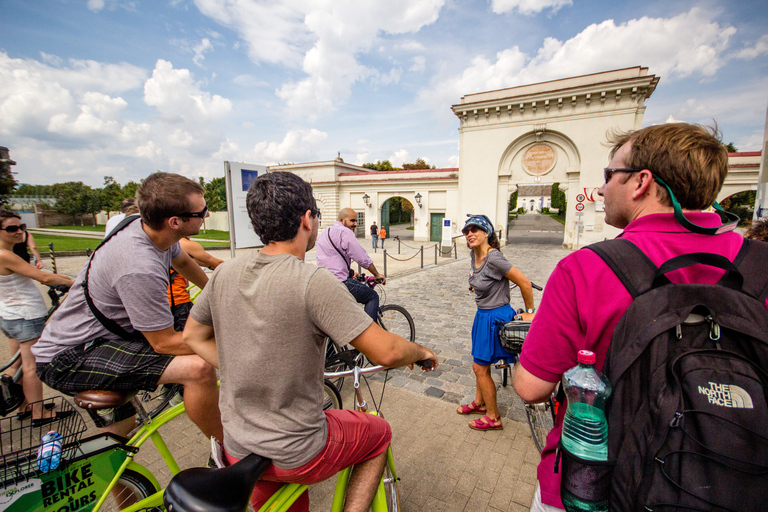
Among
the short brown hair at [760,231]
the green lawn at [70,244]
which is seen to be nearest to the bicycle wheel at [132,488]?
the short brown hair at [760,231]

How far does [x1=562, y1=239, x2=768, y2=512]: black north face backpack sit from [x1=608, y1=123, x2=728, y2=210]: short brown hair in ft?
0.84

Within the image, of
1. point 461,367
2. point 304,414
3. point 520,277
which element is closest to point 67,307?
point 304,414

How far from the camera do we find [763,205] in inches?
210

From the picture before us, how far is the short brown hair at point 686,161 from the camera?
43.1 inches

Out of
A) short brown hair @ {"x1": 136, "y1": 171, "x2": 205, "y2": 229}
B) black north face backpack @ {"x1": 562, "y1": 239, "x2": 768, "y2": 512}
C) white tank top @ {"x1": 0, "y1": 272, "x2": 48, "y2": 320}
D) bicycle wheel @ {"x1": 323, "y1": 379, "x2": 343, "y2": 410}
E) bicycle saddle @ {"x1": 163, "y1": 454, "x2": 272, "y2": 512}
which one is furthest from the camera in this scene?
white tank top @ {"x1": 0, "y1": 272, "x2": 48, "y2": 320}

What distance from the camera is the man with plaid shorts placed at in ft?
6.40

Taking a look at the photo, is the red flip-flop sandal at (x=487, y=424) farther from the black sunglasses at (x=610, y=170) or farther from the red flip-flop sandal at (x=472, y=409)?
the black sunglasses at (x=610, y=170)

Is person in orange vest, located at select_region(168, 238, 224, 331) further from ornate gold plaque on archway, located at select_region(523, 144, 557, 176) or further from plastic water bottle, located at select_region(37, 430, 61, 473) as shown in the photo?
ornate gold plaque on archway, located at select_region(523, 144, 557, 176)

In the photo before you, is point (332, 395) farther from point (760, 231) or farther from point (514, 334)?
point (760, 231)

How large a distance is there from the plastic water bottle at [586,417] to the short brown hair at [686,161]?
66cm

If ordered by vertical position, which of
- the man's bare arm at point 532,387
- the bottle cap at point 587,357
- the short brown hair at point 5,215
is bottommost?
the man's bare arm at point 532,387

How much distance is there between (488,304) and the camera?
3.28 meters

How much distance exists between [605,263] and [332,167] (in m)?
31.8

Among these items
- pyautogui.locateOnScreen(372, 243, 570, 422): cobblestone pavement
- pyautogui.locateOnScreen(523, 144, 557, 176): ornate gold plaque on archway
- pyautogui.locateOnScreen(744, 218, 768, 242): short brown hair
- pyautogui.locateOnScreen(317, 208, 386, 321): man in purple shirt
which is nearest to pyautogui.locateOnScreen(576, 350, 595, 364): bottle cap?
pyautogui.locateOnScreen(372, 243, 570, 422): cobblestone pavement
